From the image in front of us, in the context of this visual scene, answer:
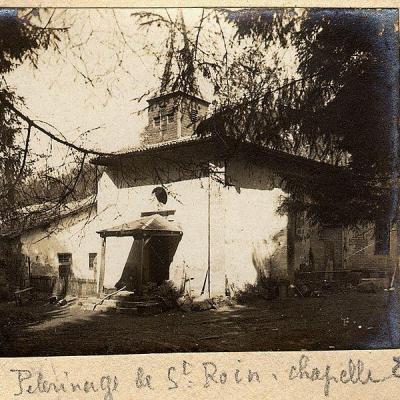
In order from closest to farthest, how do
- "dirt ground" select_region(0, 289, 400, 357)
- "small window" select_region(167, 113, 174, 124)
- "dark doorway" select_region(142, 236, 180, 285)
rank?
"dirt ground" select_region(0, 289, 400, 357) < "small window" select_region(167, 113, 174, 124) < "dark doorway" select_region(142, 236, 180, 285)

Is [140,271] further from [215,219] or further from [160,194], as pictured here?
[215,219]

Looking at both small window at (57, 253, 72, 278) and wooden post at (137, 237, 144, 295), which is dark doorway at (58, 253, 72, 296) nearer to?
small window at (57, 253, 72, 278)

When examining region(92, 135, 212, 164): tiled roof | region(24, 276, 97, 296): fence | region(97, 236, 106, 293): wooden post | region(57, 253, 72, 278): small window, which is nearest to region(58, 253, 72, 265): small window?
region(57, 253, 72, 278): small window

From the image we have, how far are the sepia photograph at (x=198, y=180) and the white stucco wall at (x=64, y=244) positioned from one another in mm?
12

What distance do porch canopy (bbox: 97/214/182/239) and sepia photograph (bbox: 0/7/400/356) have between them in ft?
0.05

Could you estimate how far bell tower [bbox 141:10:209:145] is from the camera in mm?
3875

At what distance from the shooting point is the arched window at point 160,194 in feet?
13.4

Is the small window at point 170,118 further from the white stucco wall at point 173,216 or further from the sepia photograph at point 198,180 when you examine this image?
the white stucco wall at point 173,216

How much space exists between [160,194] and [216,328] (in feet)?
4.00

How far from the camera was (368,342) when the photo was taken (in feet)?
12.9

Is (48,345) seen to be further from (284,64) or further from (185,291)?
(284,64)

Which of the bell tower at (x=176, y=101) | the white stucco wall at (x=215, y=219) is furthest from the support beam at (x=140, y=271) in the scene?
the bell tower at (x=176, y=101)

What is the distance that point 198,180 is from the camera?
404cm

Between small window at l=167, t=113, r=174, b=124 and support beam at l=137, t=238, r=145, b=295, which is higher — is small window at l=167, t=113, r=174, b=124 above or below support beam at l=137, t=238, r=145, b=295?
above
